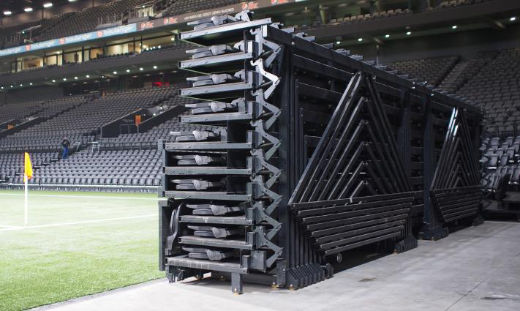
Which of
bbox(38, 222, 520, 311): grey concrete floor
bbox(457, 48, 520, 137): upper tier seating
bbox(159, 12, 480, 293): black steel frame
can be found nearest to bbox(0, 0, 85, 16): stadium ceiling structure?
bbox(457, 48, 520, 137): upper tier seating

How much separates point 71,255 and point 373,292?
482 cm

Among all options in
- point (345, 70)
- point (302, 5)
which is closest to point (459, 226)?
point (345, 70)

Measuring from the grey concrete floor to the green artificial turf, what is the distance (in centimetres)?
50

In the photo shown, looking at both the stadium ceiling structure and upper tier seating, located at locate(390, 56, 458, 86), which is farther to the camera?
the stadium ceiling structure

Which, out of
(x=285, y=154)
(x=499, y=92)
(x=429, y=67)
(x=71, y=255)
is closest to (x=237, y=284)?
(x=285, y=154)

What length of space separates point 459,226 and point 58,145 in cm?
2957

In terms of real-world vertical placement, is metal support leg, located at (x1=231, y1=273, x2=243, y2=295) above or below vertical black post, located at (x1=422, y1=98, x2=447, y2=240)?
below

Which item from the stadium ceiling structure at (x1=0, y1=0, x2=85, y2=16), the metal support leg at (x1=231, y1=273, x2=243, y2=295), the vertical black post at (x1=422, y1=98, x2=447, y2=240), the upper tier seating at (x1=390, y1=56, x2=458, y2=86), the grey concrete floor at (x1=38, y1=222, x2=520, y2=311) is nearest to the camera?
the grey concrete floor at (x1=38, y1=222, x2=520, y2=311)

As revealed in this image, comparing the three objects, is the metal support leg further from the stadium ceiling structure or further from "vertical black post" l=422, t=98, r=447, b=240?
the stadium ceiling structure

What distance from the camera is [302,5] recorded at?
3459 cm

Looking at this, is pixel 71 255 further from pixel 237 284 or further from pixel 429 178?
pixel 429 178

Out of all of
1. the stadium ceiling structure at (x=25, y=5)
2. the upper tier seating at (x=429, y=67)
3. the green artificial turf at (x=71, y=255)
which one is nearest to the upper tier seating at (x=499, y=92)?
the upper tier seating at (x=429, y=67)

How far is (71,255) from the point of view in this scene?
26.9 ft

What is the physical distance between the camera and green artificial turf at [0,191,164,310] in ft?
19.0
